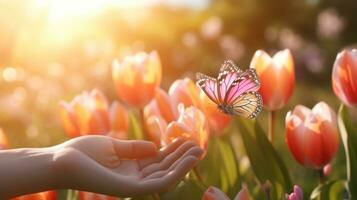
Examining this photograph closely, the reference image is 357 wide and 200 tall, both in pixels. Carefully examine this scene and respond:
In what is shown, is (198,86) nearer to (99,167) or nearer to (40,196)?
(99,167)

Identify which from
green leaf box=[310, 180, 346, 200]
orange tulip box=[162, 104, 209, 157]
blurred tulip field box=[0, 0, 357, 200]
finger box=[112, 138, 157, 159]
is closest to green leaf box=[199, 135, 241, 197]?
blurred tulip field box=[0, 0, 357, 200]

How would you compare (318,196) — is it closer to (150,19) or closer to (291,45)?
(291,45)

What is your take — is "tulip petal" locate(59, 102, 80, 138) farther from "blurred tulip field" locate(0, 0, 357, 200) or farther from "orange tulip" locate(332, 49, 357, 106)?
"orange tulip" locate(332, 49, 357, 106)

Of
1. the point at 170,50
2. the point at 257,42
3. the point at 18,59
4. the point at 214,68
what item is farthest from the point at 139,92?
the point at 257,42

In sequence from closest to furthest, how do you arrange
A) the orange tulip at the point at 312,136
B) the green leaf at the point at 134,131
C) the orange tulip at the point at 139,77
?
the orange tulip at the point at 312,136 → the orange tulip at the point at 139,77 → the green leaf at the point at 134,131

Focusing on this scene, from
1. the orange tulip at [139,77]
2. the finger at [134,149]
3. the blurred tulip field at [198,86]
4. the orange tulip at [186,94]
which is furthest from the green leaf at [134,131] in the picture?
the finger at [134,149]

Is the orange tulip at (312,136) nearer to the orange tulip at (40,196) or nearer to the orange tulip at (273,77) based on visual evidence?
the orange tulip at (273,77)

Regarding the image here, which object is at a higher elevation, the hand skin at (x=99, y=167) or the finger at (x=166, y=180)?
the hand skin at (x=99, y=167)
